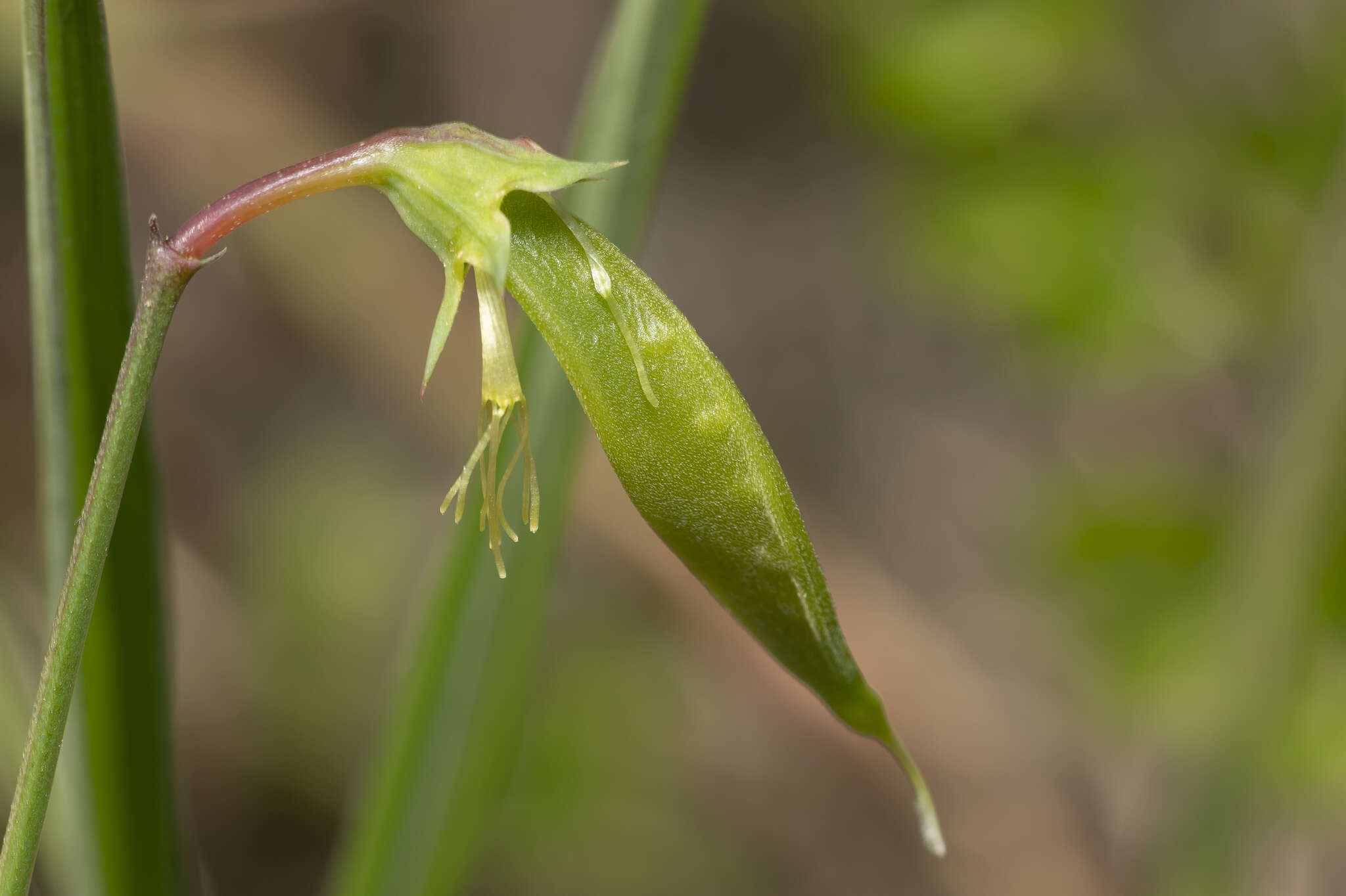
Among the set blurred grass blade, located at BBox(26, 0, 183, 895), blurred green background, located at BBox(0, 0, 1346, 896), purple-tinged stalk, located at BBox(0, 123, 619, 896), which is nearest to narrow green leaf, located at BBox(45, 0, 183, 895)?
blurred grass blade, located at BBox(26, 0, 183, 895)

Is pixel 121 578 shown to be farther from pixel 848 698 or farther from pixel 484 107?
pixel 484 107

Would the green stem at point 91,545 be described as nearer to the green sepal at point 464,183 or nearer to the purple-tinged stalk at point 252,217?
the purple-tinged stalk at point 252,217

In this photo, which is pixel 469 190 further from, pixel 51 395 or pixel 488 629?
pixel 488 629

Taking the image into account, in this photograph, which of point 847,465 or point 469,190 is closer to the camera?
point 469,190

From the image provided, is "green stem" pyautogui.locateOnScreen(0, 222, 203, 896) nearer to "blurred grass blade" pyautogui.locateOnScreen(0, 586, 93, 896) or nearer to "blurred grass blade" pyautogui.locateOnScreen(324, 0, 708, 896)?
"blurred grass blade" pyautogui.locateOnScreen(0, 586, 93, 896)

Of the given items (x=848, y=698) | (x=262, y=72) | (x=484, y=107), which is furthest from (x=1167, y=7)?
(x=848, y=698)

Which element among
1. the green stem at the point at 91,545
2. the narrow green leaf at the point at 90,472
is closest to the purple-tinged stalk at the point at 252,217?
the green stem at the point at 91,545

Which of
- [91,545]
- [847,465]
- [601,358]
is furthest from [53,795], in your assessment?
[847,465]
